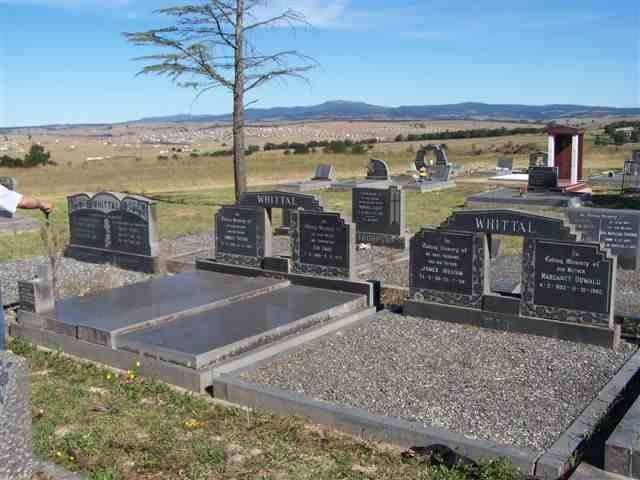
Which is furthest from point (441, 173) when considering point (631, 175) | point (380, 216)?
point (380, 216)

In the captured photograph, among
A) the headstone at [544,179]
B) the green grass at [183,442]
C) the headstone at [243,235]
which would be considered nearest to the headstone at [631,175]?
the headstone at [544,179]

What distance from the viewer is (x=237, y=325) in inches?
312

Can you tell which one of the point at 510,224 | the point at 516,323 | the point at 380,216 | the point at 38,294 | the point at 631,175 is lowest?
the point at 516,323

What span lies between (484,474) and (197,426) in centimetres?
217

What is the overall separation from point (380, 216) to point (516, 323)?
609 cm

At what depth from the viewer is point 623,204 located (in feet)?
62.4

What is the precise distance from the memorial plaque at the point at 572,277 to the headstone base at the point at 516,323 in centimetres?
19

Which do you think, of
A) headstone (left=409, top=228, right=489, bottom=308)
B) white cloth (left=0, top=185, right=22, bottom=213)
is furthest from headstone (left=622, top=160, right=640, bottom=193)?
white cloth (left=0, top=185, right=22, bottom=213)

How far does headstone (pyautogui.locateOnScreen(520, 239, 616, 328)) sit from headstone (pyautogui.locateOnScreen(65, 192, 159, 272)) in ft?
20.1

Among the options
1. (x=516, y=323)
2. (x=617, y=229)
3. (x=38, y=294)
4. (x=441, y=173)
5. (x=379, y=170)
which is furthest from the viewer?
(x=441, y=173)

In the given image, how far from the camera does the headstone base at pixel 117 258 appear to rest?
11.7 metres

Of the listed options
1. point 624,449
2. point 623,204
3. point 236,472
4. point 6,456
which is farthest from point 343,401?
point 623,204

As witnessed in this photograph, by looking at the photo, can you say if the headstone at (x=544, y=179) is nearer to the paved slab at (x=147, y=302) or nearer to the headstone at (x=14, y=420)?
the paved slab at (x=147, y=302)

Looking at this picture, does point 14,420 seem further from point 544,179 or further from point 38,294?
point 544,179
